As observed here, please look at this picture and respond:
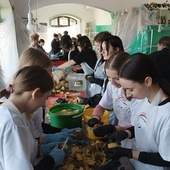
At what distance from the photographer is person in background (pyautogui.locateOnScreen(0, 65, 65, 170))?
26.8 inches

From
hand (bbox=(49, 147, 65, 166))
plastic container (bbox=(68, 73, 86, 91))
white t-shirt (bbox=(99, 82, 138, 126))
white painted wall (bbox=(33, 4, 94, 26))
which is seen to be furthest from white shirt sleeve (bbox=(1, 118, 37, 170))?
white painted wall (bbox=(33, 4, 94, 26))

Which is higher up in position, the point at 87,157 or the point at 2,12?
the point at 2,12

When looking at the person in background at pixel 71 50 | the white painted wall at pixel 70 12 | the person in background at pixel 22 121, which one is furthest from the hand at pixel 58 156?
the white painted wall at pixel 70 12

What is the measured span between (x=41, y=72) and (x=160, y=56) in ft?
4.78

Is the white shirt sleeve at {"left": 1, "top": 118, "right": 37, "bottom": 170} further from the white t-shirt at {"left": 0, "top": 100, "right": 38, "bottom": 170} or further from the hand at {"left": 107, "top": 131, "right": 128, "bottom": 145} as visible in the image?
the hand at {"left": 107, "top": 131, "right": 128, "bottom": 145}

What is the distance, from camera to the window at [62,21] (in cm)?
1069

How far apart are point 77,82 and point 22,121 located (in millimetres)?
1667

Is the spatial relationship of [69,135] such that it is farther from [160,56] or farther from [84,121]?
[160,56]

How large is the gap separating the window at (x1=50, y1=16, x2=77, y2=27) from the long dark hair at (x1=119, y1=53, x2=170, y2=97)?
10275 mm

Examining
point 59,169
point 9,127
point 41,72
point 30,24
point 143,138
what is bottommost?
point 59,169

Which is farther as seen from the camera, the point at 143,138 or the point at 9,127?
the point at 143,138

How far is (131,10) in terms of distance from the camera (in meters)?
5.05

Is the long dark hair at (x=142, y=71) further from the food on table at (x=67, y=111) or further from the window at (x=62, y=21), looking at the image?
the window at (x=62, y=21)

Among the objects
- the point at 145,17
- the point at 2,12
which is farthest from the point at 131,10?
the point at 2,12
